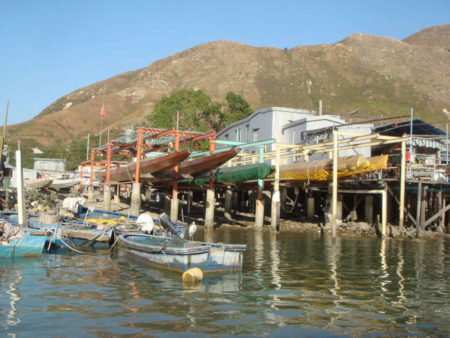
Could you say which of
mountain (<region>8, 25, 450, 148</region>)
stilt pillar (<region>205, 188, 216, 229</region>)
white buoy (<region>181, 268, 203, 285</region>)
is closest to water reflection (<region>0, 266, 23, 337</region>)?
white buoy (<region>181, 268, 203, 285</region>)

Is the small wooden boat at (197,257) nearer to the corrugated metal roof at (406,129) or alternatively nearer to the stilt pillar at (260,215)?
the stilt pillar at (260,215)

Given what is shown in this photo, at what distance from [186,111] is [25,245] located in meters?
44.8

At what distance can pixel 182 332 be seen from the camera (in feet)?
25.8

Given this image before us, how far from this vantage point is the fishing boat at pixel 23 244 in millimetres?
14805

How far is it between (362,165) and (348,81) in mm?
122650

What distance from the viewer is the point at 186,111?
58531 mm

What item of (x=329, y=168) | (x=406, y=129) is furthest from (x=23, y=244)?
(x=406, y=129)

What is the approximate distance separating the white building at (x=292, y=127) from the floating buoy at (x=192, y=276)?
18889 mm

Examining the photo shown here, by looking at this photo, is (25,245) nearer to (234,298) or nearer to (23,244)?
(23,244)

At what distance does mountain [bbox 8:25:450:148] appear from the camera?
381 feet

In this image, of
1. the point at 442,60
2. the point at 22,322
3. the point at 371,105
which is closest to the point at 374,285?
the point at 22,322

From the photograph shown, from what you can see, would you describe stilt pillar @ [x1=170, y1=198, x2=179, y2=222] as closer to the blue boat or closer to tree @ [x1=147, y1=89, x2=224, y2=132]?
the blue boat

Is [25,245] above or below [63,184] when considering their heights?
below

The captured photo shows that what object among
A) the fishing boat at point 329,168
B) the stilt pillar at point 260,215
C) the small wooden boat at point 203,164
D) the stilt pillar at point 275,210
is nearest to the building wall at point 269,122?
the fishing boat at point 329,168
